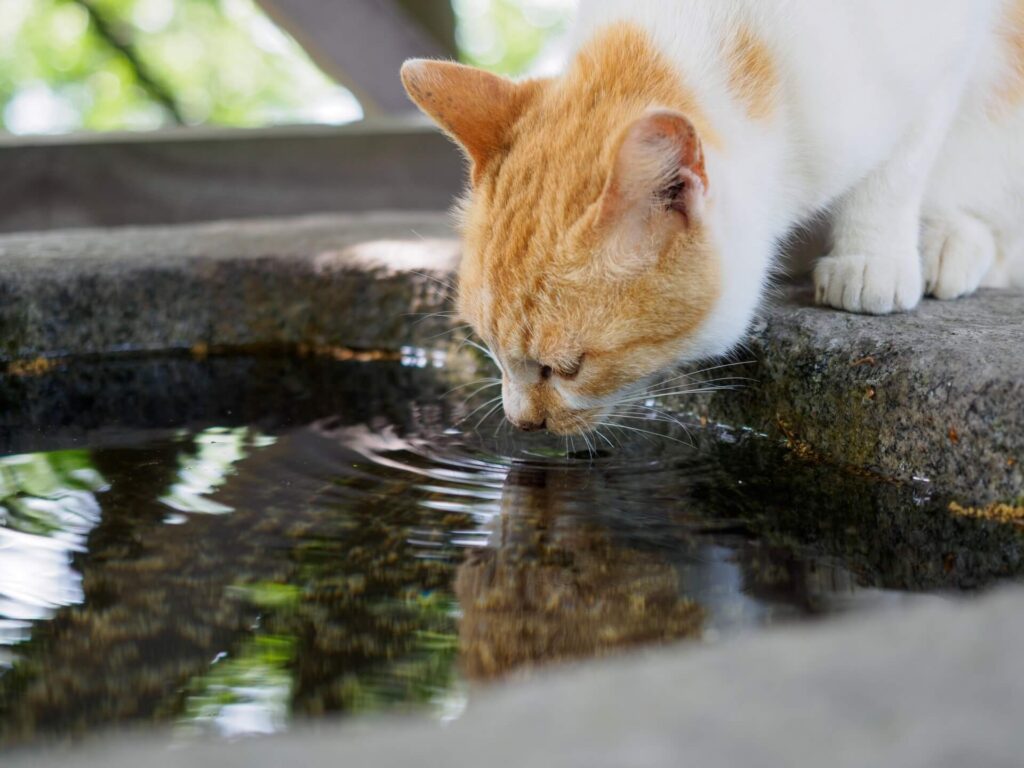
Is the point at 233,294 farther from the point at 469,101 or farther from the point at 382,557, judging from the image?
the point at 382,557

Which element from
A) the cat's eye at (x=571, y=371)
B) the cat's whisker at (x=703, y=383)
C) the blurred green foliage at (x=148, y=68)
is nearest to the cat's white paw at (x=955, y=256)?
the cat's whisker at (x=703, y=383)

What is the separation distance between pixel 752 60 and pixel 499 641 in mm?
1035

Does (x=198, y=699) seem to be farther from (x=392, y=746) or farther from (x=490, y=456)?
(x=490, y=456)

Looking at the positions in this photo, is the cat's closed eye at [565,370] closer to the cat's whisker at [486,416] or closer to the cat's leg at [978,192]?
the cat's whisker at [486,416]

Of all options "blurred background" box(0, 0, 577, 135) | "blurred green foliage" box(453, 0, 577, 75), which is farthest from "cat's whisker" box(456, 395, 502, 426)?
"blurred green foliage" box(453, 0, 577, 75)

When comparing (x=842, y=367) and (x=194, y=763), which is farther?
(x=842, y=367)

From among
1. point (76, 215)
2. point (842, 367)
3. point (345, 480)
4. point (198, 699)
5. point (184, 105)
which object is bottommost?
point (198, 699)

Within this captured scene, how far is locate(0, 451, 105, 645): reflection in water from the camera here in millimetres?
1276

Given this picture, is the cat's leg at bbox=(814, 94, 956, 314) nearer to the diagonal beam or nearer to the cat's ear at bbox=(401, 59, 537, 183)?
the cat's ear at bbox=(401, 59, 537, 183)

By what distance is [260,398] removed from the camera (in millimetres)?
2215

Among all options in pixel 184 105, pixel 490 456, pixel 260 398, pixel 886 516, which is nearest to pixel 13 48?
pixel 184 105

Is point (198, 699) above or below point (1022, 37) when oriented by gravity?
Result: below

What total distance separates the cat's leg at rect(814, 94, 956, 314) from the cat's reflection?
2.11ft

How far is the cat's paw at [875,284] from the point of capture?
1.88 meters
